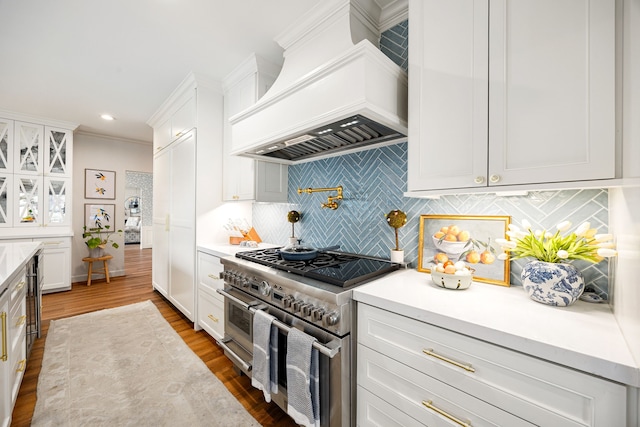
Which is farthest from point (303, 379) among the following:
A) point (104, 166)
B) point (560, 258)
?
point (104, 166)

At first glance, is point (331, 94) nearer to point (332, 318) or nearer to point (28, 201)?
point (332, 318)

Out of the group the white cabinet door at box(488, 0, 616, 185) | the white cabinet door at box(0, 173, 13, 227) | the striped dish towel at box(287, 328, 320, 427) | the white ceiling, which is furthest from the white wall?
the white cabinet door at box(488, 0, 616, 185)

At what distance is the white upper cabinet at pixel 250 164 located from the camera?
2.41 m

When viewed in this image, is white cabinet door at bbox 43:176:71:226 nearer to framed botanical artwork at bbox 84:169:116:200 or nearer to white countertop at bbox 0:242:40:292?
framed botanical artwork at bbox 84:169:116:200

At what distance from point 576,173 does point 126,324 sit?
12.8 feet

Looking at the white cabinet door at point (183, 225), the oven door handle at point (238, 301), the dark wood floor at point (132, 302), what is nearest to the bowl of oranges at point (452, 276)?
the oven door handle at point (238, 301)

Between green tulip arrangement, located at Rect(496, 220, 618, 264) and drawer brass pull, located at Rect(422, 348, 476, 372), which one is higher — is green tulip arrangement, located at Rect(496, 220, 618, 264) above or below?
above

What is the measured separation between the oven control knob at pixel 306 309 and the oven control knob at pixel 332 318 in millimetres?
114

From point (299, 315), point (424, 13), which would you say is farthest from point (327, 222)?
point (424, 13)

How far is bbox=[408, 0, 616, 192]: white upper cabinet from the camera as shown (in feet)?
2.91

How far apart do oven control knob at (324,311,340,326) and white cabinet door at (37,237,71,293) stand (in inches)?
196

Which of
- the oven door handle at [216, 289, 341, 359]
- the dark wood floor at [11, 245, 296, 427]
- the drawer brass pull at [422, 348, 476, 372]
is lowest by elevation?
the dark wood floor at [11, 245, 296, 427]

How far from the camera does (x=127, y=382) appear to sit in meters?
1.94

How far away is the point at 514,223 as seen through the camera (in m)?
1.34
